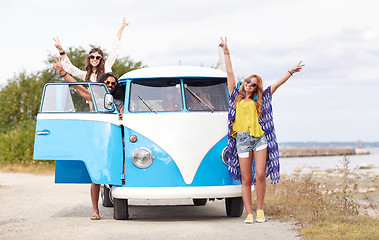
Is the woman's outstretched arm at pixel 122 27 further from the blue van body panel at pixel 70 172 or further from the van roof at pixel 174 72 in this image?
the blue van body panel at pixel 70 172

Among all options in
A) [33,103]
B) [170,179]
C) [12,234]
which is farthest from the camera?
[33,103]

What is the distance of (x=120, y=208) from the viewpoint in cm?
925

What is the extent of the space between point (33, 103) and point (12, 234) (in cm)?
2379

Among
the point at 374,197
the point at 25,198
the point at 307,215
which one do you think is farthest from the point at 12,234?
the point at 374,197

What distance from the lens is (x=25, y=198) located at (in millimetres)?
13719

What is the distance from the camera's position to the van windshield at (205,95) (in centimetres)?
927

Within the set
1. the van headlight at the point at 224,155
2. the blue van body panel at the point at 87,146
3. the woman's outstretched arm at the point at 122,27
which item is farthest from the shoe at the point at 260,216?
the woman's outstretched arm at the point at 122,27

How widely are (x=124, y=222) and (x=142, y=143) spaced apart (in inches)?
50.1

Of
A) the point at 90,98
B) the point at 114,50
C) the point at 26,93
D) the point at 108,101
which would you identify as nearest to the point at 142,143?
the point at 108,101

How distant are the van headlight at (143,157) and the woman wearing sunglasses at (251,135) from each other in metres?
1.18

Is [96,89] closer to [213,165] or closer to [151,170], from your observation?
[151,170]

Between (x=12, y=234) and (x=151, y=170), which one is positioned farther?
(x=151, y=170)

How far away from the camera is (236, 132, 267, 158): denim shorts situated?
873 centimetres

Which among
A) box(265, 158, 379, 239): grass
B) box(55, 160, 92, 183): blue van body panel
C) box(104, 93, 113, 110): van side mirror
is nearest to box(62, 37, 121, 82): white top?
box(104, 93, 113, 110): van side mirror
